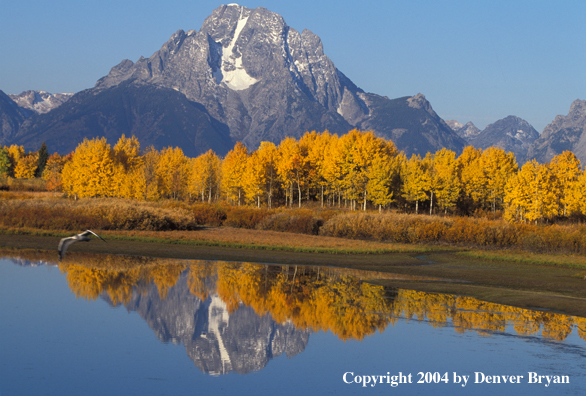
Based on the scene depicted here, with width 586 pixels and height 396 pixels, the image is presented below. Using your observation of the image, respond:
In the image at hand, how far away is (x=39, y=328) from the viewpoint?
14.4 metres

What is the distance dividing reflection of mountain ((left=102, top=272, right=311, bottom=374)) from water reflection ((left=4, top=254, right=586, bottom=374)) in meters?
0.03

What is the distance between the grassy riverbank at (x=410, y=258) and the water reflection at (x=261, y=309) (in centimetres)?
228

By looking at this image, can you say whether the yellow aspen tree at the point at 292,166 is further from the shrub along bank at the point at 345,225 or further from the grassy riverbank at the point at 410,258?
the grassy riverbank at the point at 410,258

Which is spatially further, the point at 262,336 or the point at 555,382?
the point at 262,336

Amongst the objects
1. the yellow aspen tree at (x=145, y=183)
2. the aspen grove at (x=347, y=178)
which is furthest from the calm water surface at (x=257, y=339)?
the aspen grove at (x=347, y=178)

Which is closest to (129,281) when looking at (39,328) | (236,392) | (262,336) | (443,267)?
(39,328)

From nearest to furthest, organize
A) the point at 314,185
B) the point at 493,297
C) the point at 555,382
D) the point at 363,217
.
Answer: the point at 555,382
the point at 493,297
the point at 363,217
the point at 314,185

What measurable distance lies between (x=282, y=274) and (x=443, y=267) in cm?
1015

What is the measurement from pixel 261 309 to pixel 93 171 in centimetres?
5925

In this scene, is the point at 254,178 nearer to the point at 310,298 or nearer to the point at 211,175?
the point at 211,175

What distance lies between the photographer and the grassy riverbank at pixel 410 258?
908 inches

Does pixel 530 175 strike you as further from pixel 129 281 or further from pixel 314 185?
pixel 129 281

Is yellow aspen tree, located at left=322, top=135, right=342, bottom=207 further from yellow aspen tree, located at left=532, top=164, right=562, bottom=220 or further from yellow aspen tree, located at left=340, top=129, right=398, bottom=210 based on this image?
yellow aspen tree, located at left=532, top=164, right=562, bottom=220

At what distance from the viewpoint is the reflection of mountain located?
507 inches
